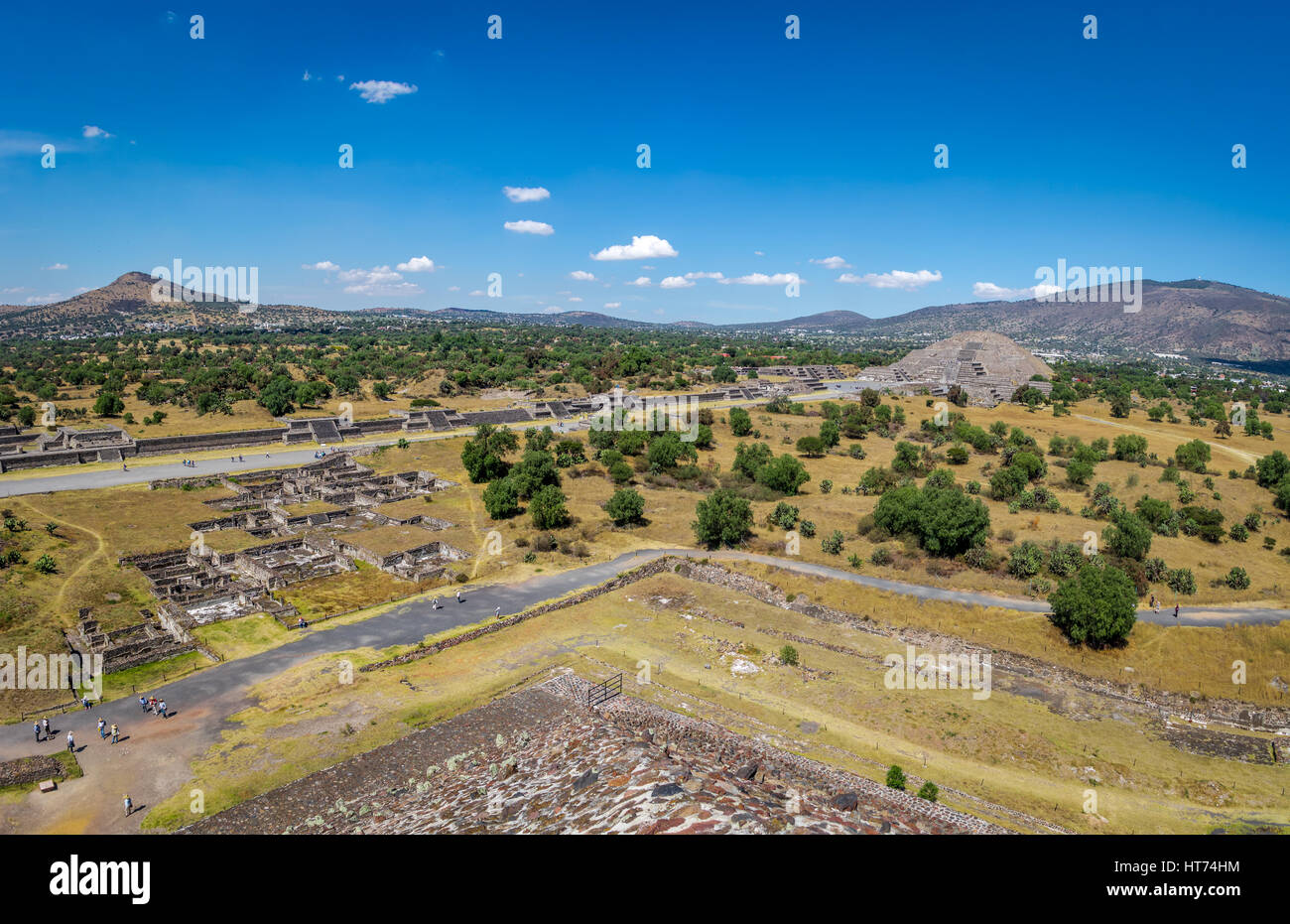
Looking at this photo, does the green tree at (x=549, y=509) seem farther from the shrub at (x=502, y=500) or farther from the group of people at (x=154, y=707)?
the group of people at (x=154, y=707)

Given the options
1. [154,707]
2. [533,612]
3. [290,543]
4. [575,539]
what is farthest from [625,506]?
[154,707]

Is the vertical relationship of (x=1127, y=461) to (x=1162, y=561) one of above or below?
above

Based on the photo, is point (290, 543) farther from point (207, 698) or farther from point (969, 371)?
point (969, 371)

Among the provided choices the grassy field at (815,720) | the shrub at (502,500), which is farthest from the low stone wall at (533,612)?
the shrub at (502,500)
